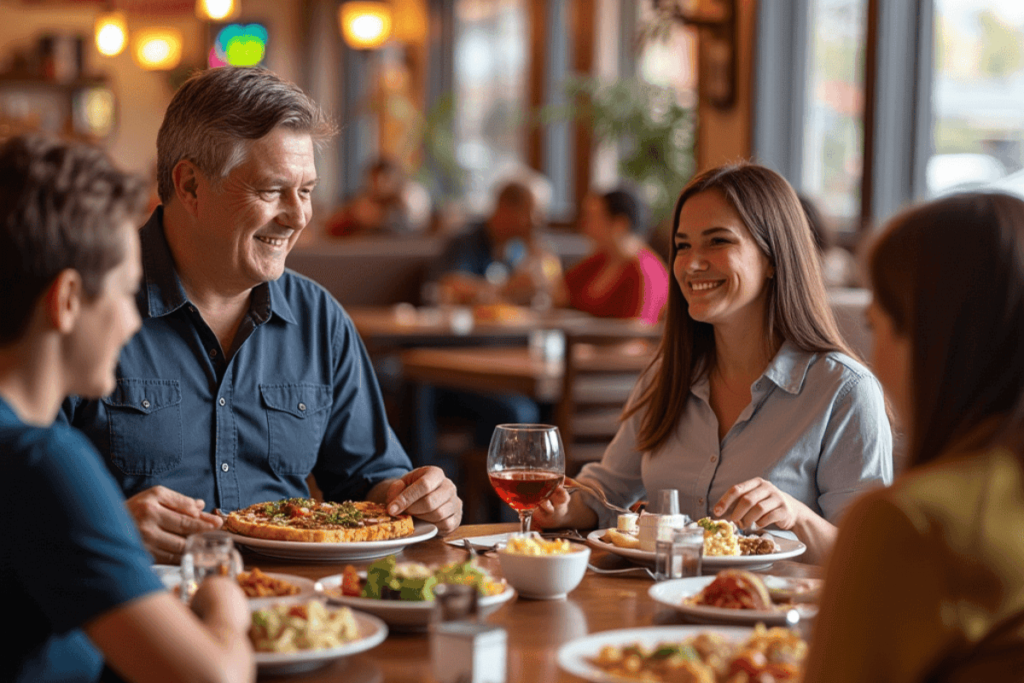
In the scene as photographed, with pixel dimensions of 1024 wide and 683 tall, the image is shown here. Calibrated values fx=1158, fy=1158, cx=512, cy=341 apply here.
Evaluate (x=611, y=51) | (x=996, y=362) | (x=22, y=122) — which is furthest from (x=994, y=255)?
(x=22, y=122)

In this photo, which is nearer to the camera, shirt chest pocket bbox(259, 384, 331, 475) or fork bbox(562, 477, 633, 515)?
fork bbox(562, 477, 633, 515)

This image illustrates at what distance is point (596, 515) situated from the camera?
6.53 ft

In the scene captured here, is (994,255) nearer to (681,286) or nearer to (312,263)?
(681,286)

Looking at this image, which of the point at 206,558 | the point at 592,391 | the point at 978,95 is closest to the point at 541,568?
the point at 206,558

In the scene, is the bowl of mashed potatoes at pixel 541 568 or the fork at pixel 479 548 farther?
the fork at pixel 479 548

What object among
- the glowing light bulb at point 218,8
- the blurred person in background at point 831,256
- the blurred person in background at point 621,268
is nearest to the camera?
the blurred person in background at point 831,256

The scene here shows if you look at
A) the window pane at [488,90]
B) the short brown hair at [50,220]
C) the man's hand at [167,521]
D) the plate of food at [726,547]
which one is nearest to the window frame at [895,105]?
the plate of food at [726,547]

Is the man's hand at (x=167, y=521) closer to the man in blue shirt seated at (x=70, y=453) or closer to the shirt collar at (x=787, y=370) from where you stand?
the man in blue shirt seated at (x=70, y=453)

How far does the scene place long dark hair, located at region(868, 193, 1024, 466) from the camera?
0.99 meters

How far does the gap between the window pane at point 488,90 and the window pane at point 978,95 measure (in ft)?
16.6

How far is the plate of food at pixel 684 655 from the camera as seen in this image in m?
1.12

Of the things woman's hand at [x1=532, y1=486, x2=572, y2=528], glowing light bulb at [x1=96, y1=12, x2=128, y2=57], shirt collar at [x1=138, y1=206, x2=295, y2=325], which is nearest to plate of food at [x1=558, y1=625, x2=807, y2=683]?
woman's hand at [x1=532, y1=486, x2=572, y2=528]

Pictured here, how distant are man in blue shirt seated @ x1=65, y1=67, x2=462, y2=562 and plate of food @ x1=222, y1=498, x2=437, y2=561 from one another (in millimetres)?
151

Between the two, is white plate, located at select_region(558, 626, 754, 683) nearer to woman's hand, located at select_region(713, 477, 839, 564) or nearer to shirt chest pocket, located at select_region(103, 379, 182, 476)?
woman's hand, located at select_region(713, 477, 839, 564)
